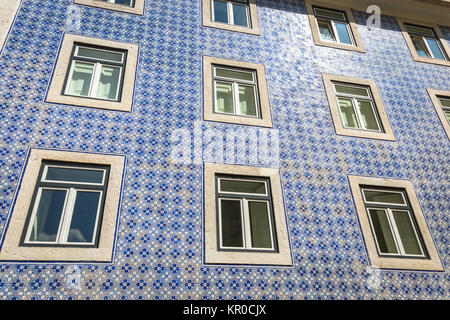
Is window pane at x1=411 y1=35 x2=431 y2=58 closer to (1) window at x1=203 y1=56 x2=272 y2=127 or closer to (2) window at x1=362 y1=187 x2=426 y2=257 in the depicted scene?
(2) window at x1=362 y1=187 x2=426 y2=257

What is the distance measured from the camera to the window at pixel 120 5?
20.8ft

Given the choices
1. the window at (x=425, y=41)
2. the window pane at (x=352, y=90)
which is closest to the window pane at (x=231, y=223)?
the window pane at (x=352, y=90)

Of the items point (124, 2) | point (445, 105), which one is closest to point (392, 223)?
point (445, 105)

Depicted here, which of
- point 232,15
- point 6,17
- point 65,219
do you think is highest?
point 232,15

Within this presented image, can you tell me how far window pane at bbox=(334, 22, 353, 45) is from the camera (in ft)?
25.9

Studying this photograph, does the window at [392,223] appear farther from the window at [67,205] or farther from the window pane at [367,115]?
the window at [67,205]

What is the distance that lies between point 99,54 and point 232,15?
3.33 meters

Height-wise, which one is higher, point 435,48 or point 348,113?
point 435,48

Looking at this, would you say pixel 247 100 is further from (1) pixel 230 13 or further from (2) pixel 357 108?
(1) pixel 230 13

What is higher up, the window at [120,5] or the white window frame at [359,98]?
the window at [120,5]

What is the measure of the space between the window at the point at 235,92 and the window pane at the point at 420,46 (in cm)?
502

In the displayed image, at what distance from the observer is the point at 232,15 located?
24.4 ft
